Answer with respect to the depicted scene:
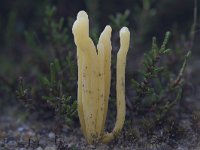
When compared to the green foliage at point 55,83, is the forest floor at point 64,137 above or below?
below

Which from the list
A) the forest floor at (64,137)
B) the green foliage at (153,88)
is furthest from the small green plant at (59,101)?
the green foliage at (153,88)

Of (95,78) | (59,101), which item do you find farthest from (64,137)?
(95,78)

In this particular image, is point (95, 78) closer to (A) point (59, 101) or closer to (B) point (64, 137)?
(A) point (59, 101)

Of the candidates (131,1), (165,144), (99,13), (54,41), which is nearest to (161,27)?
(131,1)

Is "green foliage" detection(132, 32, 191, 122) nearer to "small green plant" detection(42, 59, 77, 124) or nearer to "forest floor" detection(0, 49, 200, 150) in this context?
"forest floor" detection(0, 49, 200, 150)

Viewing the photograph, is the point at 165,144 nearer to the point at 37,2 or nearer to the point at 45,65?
the point at 45,65

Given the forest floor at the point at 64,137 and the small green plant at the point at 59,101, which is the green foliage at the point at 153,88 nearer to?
the forest floor at the point at 64,137

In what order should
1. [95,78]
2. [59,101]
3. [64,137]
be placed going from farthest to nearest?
1. [64,137]
2. [59,101]
3. [95,78]

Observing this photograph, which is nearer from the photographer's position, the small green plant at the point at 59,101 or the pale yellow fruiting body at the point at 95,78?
the pale yellow fruiting body at the point at 95,78
